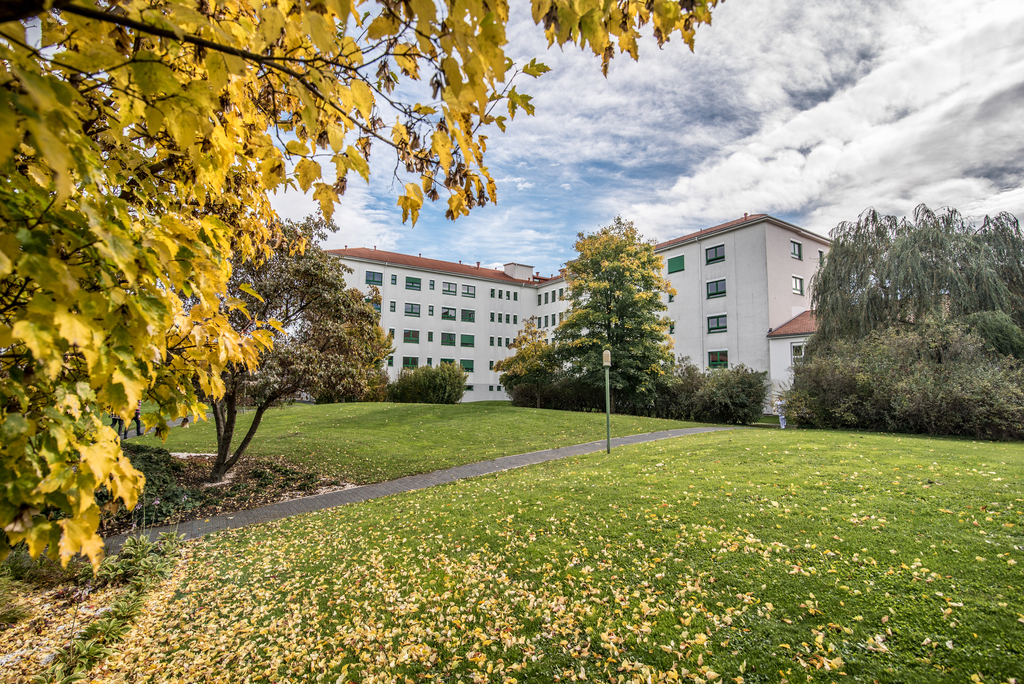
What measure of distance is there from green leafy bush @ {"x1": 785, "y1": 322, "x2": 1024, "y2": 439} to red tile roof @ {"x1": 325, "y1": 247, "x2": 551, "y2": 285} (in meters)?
33.8

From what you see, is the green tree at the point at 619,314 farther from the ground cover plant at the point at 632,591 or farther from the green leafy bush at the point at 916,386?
the ground cover plant at the point at 632,591

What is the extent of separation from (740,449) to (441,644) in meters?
10.3

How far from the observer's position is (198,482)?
418 inches

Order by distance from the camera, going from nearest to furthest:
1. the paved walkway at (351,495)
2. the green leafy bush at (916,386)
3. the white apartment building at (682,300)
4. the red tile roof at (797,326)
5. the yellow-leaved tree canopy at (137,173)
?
1. the yellow-leaved tree canopy at (137,173)
2. the paved walkway at (351,495)
3. the green leafy bush at (916,386)
4. the red tile roof at (797,326)
5. the white apartment building at (682,300)

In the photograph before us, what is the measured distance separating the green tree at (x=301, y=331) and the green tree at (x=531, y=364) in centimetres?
1890

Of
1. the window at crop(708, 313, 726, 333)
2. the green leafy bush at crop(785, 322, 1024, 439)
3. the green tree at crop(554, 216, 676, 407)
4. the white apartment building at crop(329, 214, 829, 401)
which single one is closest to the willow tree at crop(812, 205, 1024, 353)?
the green leafy bush at crop(785, 322, 1024, 439)

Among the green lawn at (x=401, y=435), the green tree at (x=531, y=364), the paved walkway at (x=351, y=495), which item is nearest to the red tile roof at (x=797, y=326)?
the green lawn at (x=401, y=435)

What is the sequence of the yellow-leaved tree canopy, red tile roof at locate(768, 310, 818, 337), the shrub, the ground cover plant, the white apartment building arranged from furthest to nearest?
1. the shrub
2. the white apartment building
3. red tile roof at locate(768, 310, 818, 337)
4. the ground cover plant
5. the yellow-leaved tree canopy

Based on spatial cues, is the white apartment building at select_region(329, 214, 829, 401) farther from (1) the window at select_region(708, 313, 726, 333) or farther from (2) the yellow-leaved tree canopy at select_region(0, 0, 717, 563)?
(2) the yellow-leaved tree canopy at select_region(0, 0, 717, 563)

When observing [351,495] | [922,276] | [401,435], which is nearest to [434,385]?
[401,435]

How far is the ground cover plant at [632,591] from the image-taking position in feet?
10.9

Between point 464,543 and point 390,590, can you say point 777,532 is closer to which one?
point 464,543

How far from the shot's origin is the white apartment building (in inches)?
1192

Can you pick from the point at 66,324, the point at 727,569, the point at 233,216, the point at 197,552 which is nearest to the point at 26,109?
the point at 66,324
